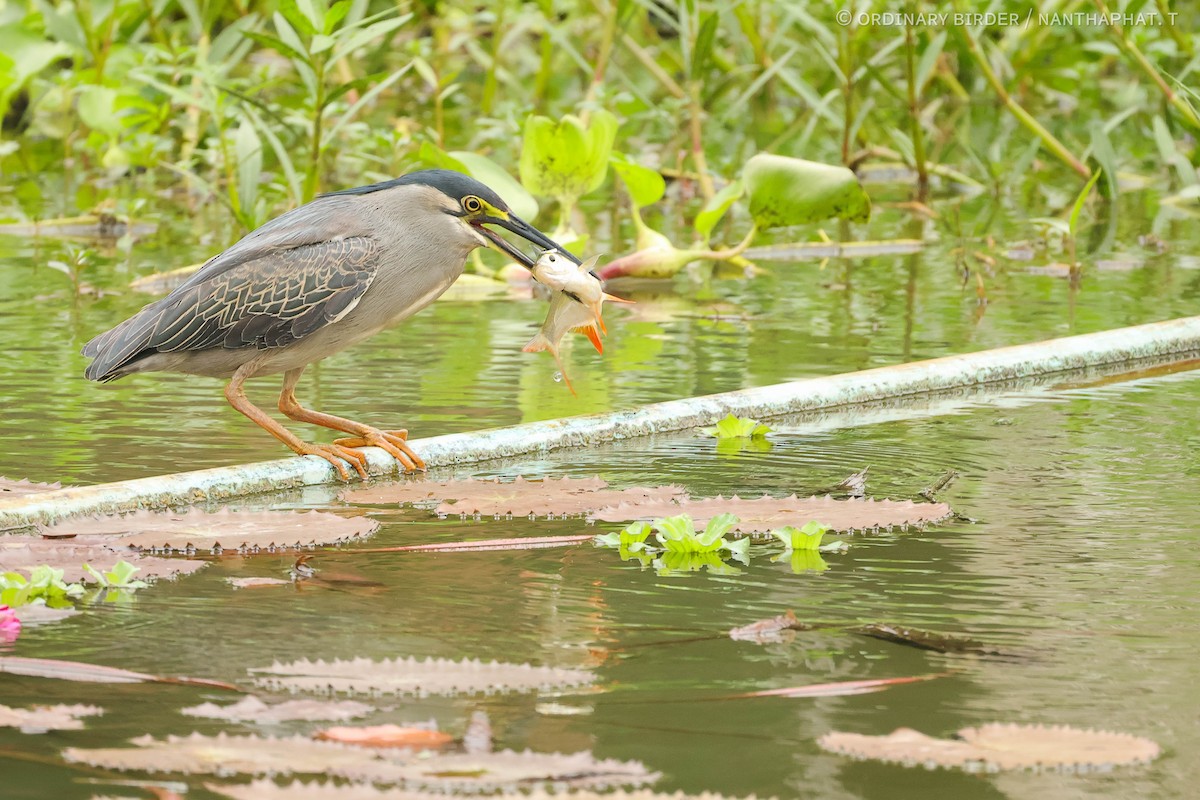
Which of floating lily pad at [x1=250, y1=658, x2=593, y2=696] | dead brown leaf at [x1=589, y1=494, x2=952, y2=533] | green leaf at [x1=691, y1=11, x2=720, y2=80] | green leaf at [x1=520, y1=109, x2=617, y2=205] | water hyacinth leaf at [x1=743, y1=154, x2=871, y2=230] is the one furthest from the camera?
green leaf at [x1=691, y1=11, x2=720, y2=80]

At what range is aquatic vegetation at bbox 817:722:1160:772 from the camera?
288 centimetres

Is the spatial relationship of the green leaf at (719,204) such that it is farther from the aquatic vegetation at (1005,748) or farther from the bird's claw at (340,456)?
the aquatic vegetation at (1005,748)

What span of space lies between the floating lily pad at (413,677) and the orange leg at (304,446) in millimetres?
1665

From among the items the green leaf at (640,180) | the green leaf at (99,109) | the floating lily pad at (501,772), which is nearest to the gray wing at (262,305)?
the floating lily pad at (501,772)

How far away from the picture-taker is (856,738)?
2971 millimetres

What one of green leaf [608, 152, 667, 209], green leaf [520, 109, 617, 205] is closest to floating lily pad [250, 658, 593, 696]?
green leaf [608, 152, 667, 209]

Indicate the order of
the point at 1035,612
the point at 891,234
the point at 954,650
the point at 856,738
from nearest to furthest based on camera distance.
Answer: the point at 856,738, the point at 954,650, the point at 1035,612, the point at 891,234

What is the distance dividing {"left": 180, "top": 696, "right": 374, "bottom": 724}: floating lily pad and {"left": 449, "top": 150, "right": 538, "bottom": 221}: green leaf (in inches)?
196

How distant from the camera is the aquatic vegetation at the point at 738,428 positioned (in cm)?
544

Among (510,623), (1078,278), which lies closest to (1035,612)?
(510,623)

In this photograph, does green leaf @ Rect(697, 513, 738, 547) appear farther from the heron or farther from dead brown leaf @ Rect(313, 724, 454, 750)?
dead brown leaf @ Rect(313, 724, 454, 750)

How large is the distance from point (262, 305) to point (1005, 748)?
2.63 metres

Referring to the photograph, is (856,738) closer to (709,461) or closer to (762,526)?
(762,526)

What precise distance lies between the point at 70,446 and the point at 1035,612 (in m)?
2.90
